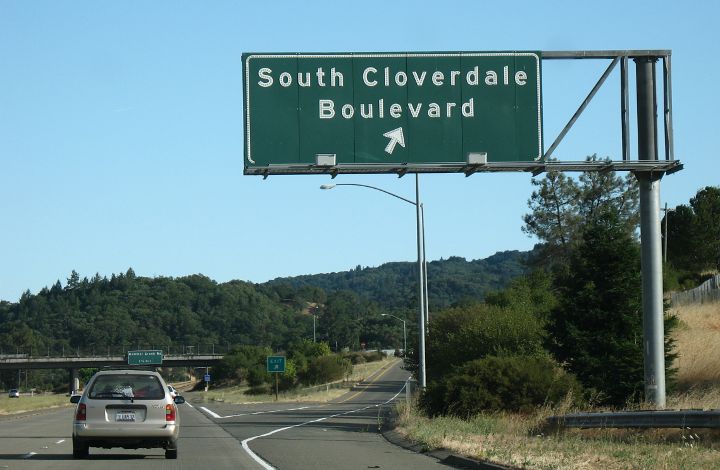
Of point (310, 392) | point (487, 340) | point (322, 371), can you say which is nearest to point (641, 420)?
point (487, 340)

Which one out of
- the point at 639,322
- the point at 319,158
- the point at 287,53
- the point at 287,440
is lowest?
the point at 287,440

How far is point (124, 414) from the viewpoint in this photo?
67.3 feet

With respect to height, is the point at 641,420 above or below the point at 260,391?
above

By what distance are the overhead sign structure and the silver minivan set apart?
17.9 feet

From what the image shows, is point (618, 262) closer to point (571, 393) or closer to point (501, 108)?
point (571, 393)

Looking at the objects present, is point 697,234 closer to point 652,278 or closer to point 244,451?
point 652,278

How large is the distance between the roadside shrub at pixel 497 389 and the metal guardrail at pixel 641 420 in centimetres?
536

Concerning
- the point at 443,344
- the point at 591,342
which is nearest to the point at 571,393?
the point at 591,342

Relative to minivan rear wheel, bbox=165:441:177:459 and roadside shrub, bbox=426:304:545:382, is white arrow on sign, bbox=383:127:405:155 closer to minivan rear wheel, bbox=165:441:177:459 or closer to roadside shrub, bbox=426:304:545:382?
minivan rear wheel, bbox=165:441:177:459

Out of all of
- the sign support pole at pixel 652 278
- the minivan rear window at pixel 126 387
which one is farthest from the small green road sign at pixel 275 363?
the minivan rear window at pixel 126 387

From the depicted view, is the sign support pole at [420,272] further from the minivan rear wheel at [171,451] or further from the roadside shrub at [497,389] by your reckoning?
the minivan rear wheel at [171,451]

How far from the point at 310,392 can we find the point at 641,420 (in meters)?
76.8

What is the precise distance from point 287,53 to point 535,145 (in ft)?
19.2

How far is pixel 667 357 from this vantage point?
37.6 meters
